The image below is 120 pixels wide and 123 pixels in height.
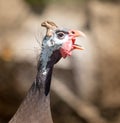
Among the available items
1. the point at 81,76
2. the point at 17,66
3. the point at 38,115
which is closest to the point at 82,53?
the point at 81,76

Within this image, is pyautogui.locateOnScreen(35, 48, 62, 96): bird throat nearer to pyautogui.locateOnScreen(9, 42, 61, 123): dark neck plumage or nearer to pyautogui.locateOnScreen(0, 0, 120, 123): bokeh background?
pyautogui.locateOnScreen(9, 42, 61, 123): dark neck plumage

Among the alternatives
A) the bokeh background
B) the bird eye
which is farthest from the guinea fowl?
the bokeh background

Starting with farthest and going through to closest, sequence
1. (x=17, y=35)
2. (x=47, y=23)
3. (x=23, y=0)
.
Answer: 1. (x=23, y=0)
2. (x=17, y=35)
3. (x=47, y=23)

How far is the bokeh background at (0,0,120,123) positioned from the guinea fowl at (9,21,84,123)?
1.60 meters

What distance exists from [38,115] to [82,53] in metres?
2.02

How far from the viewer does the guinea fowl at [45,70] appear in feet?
6.27

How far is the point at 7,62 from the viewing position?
3.88 metres

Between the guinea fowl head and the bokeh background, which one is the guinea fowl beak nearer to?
the guinea fowl head

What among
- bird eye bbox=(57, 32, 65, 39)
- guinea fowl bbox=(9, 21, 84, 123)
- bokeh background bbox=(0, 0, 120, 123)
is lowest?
bokeh background bbox=(0, 0, 120, 123)

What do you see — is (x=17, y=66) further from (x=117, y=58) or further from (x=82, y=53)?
(x=117, y=58)

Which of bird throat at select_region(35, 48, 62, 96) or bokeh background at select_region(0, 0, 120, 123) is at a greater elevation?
bird throat at select_region(35, 48, 62, 96)

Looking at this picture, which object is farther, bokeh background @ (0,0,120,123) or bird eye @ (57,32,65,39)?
bokeh background @ (0,0,120,123)

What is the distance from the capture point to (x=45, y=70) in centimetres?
192

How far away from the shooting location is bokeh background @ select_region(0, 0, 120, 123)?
3.83 meters
